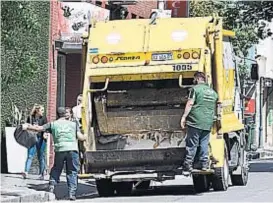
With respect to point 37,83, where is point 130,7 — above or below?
above

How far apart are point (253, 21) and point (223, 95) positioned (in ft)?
30.1

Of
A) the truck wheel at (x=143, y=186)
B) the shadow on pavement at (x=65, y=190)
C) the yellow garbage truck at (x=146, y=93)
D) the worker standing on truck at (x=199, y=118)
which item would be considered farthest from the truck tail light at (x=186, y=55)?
the truck wheel at (x=143, y=186)

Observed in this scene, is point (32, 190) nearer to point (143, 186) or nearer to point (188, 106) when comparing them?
point (143, 186)

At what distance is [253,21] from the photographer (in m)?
25.2

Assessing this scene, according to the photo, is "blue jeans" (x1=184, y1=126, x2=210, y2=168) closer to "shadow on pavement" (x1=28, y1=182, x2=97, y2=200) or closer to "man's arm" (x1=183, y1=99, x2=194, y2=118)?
"man's arm" (x1=183, y1=99, x2=194, y2=118)

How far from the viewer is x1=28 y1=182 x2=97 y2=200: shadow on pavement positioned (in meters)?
16.8

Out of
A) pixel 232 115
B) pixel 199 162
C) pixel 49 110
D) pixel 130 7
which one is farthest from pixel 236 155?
pixel 130 7

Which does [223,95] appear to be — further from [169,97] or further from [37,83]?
[37,83]

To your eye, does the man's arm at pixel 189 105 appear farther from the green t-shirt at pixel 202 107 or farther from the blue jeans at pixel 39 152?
the blue jeans at pixel 39 152

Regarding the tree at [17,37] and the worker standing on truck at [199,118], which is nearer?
the tree at [17,37]

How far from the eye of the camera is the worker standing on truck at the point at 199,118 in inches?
610

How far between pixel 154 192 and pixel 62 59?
6.35 metres

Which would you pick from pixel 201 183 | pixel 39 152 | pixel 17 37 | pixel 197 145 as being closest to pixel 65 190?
pixel 39 152

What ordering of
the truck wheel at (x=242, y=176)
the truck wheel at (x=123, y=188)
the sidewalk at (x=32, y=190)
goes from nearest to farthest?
the sidewalk at (x=32, y=190) < the truck wheel at (x=123, y=188) < the truck wheel at (x=242, y=176)
